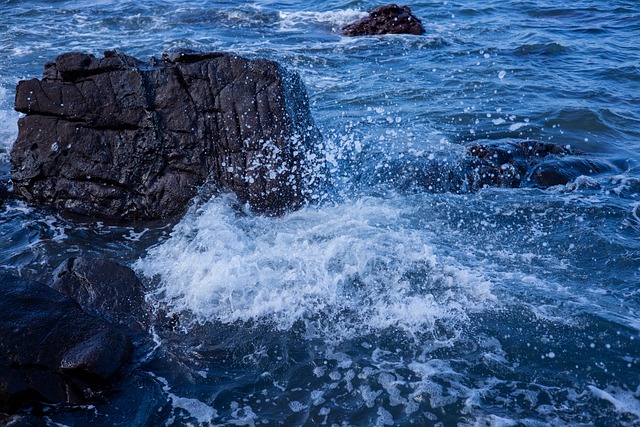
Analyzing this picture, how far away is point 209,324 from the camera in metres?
5.31

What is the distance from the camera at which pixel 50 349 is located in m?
4.48

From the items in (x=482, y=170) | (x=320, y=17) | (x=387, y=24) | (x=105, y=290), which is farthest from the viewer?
(x=320, y=17)

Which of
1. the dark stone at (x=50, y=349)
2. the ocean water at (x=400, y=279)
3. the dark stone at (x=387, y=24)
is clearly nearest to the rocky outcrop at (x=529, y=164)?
the ocean water at (x=400, y=279)

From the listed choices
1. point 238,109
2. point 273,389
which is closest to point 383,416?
point 273,389

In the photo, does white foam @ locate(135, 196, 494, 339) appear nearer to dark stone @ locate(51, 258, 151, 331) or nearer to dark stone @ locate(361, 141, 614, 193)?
dark stone @ locate(51, 258, 151, 331)

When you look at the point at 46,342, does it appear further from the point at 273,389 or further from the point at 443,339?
the point at 443,339

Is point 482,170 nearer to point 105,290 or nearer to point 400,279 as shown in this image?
point 400,279

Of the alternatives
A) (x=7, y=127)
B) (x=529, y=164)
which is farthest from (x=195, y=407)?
(x=7, y=127)

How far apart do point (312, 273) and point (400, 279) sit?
784mm

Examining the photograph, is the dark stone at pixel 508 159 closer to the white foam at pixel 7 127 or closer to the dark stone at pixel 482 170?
the dark stone at pixel 482 170

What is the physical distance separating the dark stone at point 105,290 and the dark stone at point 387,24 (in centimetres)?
1061

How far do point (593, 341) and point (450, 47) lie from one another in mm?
9532

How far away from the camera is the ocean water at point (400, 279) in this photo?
451 centimetres

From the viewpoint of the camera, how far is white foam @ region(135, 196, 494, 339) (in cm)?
536
